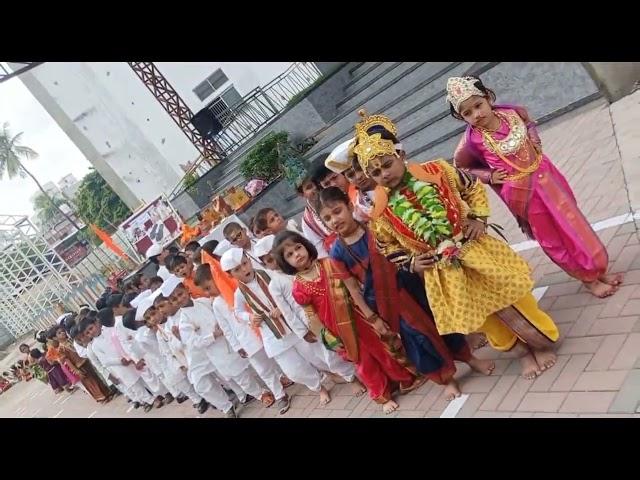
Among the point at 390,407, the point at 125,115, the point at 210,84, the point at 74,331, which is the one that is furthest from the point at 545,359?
the point at 125,115

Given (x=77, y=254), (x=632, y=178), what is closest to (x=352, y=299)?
(x=632, y=178)

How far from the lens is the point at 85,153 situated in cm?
2636

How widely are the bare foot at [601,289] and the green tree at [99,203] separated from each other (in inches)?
1340

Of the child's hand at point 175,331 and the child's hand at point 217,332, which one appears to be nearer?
the child's hand at point 217,332

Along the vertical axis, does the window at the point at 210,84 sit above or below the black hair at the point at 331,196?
above

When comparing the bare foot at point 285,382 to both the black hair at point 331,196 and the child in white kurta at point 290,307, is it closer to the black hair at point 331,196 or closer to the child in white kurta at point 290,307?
the child in white kurta at point 290,307

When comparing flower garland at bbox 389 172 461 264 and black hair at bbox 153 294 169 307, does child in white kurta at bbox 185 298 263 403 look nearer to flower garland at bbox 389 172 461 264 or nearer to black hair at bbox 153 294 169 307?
black hair at bbox 153 294 169 307

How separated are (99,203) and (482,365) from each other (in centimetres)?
3700

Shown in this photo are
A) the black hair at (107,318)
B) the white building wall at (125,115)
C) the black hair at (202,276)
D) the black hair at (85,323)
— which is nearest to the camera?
the black hair at (202,276)

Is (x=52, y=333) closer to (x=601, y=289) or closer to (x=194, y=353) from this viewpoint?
(x=194, y=353)

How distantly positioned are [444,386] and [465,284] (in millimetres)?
953

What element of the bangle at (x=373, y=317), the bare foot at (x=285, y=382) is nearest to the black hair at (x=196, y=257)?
the bare foot at (x=285, y=382)

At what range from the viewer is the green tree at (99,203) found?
1407 inches

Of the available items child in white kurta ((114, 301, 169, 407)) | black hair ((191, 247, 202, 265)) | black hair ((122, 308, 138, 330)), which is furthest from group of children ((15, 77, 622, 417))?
child in white kurta ((114, 301, 169, 407))
